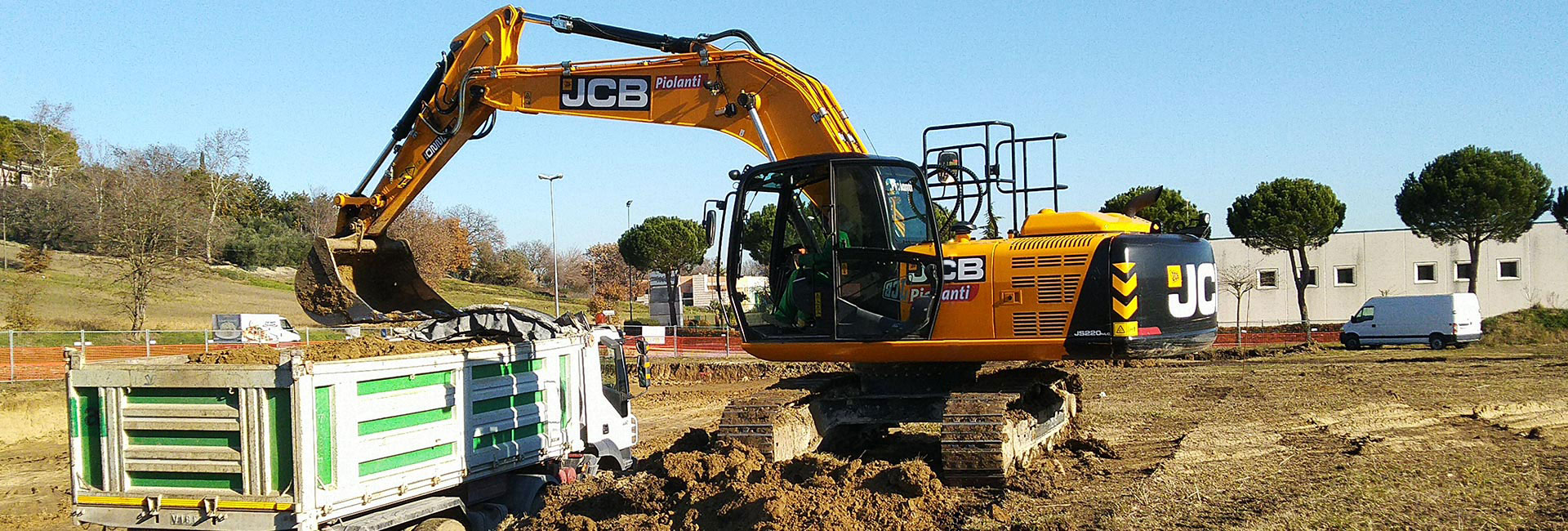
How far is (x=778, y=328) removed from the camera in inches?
374

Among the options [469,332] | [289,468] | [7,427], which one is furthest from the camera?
→ [7,427]

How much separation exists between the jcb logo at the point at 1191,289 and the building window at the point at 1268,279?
140 feet

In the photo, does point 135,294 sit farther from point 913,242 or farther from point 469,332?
point 913,242

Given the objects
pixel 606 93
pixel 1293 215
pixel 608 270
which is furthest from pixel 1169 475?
pixel 608 270

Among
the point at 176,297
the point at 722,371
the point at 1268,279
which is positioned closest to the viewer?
the point at 722,371

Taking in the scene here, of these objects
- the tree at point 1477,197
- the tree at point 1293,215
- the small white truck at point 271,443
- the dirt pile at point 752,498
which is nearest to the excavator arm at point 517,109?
the dirt pile at point 752,498

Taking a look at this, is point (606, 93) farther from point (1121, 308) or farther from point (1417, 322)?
point (1417, 322)

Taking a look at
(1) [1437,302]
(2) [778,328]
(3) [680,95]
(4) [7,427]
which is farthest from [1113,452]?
(1) [1437,302]

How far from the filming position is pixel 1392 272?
158 ft

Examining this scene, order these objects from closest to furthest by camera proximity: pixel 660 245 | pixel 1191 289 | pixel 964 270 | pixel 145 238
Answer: pixel 964 270, pixel 1191 289, pixel 145 238, pixel 660 245

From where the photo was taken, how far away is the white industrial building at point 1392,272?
151 feet

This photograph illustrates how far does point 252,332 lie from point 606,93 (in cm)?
1255

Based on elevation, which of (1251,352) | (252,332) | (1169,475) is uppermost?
(252,332)

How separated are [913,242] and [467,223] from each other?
226ft
